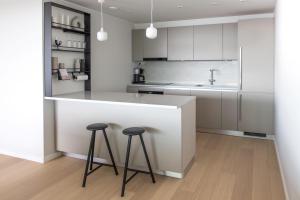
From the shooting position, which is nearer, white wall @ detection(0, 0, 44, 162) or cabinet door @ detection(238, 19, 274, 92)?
white wall @ detection(0, 0, 44, 162)

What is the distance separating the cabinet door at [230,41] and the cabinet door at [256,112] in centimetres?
86

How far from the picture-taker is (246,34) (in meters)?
4.86

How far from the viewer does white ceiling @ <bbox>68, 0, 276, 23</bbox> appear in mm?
4094

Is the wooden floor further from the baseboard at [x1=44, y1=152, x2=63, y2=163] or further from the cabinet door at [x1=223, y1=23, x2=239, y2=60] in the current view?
the cabinet door at [x1=223, y1=23, x2=239, y2=60]

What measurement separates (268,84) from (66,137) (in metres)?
3.70

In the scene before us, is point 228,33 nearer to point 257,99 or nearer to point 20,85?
point 257,99

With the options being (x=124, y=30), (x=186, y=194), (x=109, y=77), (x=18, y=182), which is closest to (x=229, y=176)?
(x=186, y=194)

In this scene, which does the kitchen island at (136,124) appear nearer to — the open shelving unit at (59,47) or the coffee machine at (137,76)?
the open shelving unit at (59,47)

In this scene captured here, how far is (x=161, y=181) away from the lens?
3.15 m

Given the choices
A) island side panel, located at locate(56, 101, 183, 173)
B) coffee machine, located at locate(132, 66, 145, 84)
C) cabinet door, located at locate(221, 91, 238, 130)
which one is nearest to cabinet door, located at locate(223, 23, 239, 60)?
cabinet door, located at locate(221, 91, 238, 130)

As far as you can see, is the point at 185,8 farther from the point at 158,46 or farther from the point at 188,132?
the point at 188,132

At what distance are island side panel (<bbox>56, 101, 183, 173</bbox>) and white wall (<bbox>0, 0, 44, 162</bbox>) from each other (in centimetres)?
35

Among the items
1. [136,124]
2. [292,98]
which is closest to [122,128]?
[136,124]

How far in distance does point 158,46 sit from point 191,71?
0.95 metres
